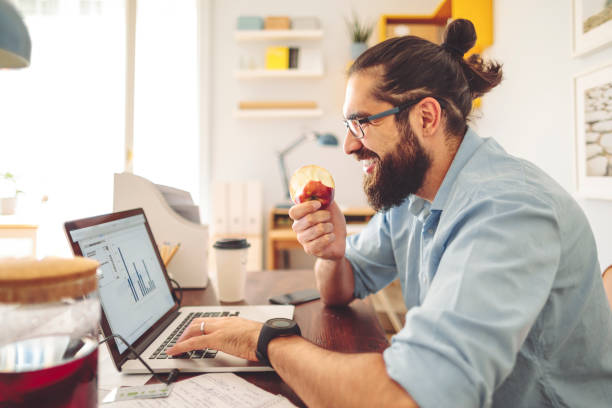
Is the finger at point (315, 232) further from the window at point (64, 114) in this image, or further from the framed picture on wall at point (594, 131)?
the framed picture on wall at point (594, 131)

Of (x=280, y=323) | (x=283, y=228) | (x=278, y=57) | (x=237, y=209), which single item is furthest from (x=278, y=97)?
(x=280, y=323)

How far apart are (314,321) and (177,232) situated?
0.57 metres

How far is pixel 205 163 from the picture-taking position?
139 inches

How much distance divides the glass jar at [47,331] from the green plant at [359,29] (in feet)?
11.5

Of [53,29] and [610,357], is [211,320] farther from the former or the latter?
[53,29]

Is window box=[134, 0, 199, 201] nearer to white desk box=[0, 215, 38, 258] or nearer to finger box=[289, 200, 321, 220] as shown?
white desk box=[0, 215, 38, 258]

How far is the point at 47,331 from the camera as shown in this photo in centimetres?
36

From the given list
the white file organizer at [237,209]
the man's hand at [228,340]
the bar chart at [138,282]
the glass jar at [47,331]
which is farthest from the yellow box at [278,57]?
the glass jar at [47,331]

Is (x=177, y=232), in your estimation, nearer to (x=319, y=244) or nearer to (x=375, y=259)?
(x=319, y=244)

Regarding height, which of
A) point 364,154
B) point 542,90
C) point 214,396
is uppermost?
point 542,90

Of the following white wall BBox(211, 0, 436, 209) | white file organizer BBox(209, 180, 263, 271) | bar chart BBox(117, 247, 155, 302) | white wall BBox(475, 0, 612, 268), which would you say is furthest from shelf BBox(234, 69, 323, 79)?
bar chart BBox(117, 247, 155, 302)

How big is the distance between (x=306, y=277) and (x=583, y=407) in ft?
3.03

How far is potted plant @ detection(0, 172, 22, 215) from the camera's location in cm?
114

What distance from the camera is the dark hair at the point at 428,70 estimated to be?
0.97 metres
